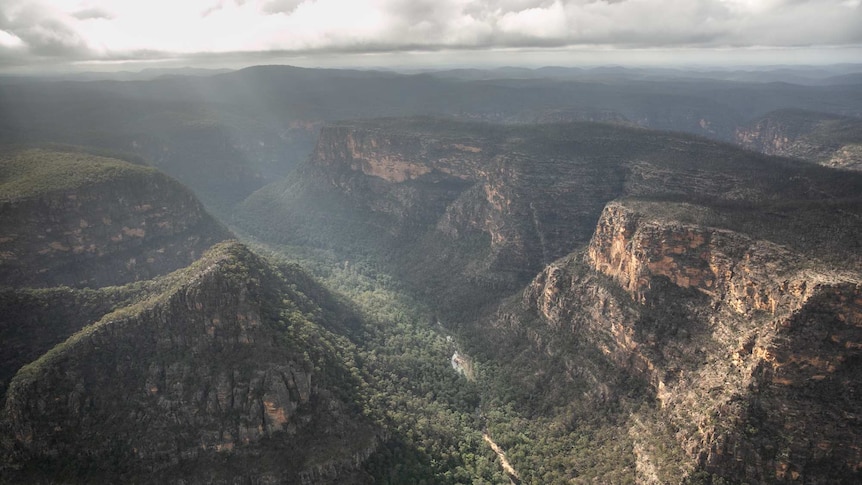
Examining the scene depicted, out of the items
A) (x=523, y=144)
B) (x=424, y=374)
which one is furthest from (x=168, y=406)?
(x=523, y=144)

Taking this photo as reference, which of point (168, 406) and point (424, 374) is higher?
point (168, 406)

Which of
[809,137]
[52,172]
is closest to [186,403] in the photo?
[52,172]

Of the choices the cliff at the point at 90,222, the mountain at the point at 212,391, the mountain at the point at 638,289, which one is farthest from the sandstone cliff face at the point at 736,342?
the cliff at the point at 90,222

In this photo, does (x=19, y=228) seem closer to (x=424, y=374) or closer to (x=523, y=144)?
(x=424, y=374)

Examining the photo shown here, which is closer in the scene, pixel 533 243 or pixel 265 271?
pixel 265 271

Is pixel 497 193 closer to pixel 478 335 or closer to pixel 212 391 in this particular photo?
pixel 478 335

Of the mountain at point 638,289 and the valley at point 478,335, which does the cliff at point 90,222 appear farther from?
the mountain at point 638,289
